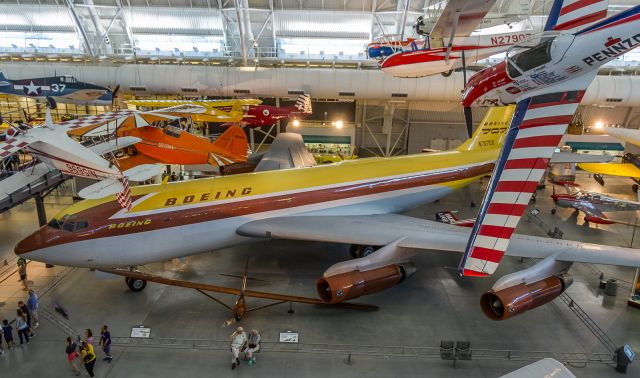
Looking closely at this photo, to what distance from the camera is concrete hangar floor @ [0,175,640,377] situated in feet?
35.1

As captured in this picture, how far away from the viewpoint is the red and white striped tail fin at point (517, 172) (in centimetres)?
754

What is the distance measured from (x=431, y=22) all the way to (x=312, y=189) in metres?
9.08

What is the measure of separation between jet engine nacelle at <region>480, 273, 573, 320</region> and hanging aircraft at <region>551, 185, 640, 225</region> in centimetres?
1130

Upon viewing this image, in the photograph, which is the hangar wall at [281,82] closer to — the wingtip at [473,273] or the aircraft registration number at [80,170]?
the aircraft registration number at [80,170]

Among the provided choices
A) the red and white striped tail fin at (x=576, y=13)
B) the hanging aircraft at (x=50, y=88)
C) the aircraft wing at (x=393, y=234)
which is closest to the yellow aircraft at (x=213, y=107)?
the hanging aircraft at (x=50, y=88)

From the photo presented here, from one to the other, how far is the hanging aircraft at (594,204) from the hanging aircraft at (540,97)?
619 inches

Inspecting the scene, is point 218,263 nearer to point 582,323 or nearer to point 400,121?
point 582,323

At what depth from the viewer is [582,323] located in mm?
12758

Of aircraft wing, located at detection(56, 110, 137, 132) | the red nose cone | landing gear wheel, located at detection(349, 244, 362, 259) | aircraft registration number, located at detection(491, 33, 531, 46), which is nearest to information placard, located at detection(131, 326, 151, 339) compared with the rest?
aircraft wing, located at detection(56, 110, 137, 132)

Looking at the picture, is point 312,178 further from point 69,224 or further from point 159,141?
point 69,224

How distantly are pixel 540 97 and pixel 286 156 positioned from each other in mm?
16476

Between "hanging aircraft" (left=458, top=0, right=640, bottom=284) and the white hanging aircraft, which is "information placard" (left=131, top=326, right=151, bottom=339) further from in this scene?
"hanging aircraft" (left=458, top=0, right=640, bottom=284)

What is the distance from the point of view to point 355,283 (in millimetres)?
12055

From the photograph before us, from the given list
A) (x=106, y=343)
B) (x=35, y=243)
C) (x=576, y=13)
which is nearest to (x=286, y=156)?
(x=35, y=243)
